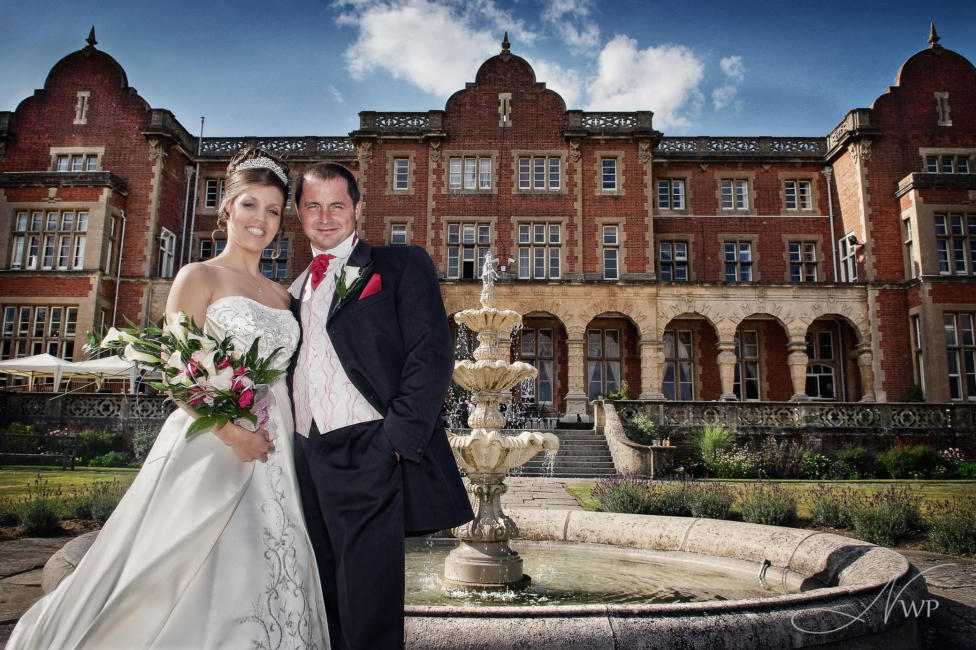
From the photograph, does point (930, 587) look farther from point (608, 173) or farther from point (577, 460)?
point (608, 173)

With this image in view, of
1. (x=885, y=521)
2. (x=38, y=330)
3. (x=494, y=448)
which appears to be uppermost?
(x=38, y=330)

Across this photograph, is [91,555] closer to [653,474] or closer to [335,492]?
[335,492]

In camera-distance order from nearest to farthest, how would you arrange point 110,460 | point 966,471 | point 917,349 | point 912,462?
1. point 966,471
2. point 912,462
3. point 110,460
4. point 917,349

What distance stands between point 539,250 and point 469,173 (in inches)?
170

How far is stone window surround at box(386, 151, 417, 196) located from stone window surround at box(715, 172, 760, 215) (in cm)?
1291

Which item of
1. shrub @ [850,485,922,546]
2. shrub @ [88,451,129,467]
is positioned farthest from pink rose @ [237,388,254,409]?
shrub @ [88,451,129,467]

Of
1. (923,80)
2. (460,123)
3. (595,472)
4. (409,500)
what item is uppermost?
(923,80)

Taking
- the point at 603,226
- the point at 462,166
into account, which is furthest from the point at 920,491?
the point at 462,166

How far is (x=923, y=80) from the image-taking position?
26875 millimetres

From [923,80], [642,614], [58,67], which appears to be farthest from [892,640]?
[58,67]

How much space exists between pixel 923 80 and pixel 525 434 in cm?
2974

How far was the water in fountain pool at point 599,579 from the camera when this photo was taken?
5.07 meters

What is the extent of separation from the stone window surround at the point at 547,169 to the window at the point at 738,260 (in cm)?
765

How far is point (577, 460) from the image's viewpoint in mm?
16922
